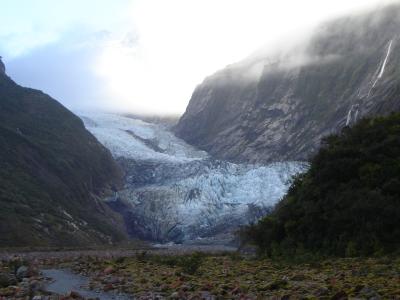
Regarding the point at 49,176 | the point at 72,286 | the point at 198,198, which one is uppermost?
the point at 49,176

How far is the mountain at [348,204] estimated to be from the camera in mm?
20547

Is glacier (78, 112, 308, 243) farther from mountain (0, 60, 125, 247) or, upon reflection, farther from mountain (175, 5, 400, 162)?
mountain (175, 5, 400, 162)

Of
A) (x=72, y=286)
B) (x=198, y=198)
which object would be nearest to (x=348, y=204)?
(x=72, y=286)

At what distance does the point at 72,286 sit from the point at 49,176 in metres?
70.7

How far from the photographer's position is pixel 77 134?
108 meters

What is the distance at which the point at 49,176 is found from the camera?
3450 inches

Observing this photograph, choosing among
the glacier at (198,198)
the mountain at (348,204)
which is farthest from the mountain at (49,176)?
the mountain at (348,204)

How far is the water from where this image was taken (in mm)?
15617

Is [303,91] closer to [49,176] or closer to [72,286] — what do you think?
[49,176]

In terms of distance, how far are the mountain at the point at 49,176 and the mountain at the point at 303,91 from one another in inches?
1404

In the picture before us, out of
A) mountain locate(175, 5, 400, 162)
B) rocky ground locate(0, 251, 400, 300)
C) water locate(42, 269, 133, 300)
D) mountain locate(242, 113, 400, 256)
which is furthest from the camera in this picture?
mountain locate(175, 5, 400, 162)

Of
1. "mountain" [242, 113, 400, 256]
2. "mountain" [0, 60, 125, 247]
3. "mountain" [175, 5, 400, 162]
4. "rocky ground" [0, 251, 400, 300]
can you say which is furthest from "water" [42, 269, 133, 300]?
"mountain" [175, 5, 400, 162]

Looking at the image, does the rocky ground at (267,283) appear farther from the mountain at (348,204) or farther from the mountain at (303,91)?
the mountain at (303,91)

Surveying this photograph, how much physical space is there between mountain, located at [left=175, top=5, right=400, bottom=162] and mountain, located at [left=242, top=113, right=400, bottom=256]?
5955cm
